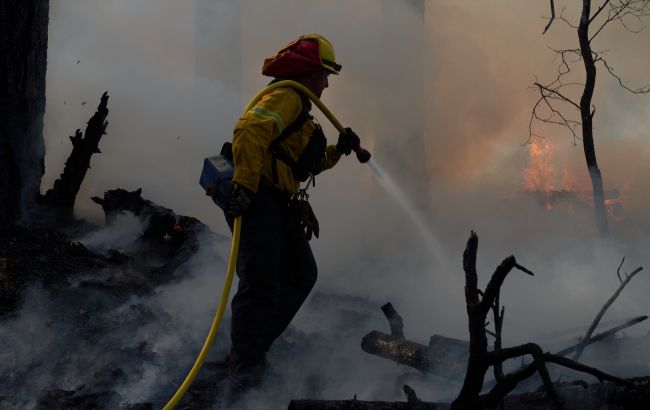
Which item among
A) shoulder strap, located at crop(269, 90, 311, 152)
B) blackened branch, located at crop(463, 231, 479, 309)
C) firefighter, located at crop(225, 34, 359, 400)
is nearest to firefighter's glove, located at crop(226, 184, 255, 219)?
firefighter, located at crop(225, 34, 359, 400)

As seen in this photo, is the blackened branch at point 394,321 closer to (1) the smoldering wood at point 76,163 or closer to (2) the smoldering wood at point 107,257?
(2) the smoldering wood at point 107,257

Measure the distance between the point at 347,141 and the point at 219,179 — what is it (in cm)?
86

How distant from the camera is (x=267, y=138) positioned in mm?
3480

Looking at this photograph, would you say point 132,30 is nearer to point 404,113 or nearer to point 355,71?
point 355,71

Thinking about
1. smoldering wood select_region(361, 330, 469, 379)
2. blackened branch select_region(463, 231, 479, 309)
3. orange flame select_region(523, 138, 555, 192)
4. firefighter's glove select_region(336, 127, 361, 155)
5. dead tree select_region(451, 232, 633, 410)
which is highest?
orange flame select_region(523, 138, 555, 192)

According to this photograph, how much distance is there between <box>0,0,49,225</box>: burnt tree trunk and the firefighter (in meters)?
2.99

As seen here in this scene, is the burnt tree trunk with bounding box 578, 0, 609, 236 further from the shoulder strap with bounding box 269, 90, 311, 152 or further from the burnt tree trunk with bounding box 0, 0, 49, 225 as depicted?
the burnt tree trunk with bounding box 0, 0, 49, 225

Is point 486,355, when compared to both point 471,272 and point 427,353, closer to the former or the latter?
point 471,272

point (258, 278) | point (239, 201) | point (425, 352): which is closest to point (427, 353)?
point (425, 352)

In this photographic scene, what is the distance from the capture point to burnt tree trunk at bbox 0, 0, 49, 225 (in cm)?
566

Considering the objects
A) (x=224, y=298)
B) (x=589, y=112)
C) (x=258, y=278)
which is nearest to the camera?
(x=224, y=298)

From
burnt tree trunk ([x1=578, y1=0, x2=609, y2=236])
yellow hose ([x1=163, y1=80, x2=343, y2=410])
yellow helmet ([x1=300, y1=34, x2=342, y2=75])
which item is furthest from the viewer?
burnt tree trunk ([x1=578, y1=0, x2=609, y2=236])

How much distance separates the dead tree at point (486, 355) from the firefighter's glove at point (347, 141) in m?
1.93

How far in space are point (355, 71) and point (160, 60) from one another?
360 centimetres
